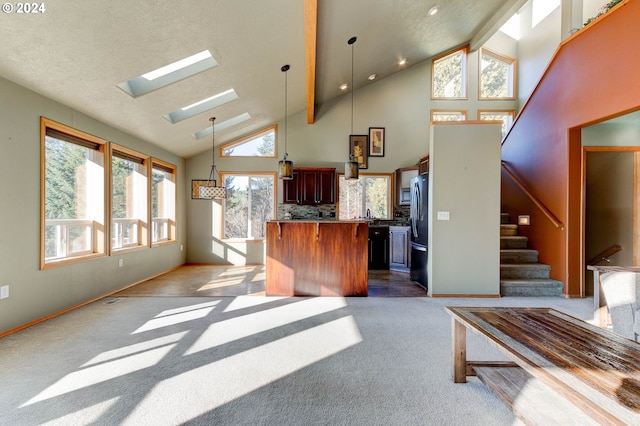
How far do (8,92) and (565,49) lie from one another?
7.29 metres

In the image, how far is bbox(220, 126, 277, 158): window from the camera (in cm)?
736

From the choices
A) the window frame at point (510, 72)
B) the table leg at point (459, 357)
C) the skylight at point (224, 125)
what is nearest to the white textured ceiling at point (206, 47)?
the skylight at point (224, 125)

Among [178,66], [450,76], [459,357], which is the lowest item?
[459,357]

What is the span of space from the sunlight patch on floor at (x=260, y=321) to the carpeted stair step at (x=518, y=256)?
9.87ft

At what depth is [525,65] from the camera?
7465 millimetres

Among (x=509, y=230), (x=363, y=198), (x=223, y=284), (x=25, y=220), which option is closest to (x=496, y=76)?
(x=509, y=230)

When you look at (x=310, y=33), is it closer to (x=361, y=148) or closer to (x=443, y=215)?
(x=443, y=215)

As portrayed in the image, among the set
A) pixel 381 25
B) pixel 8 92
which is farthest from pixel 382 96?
pixel 8 92

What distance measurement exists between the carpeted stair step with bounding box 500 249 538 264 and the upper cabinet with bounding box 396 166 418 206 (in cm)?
225

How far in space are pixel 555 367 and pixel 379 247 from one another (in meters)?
5.51

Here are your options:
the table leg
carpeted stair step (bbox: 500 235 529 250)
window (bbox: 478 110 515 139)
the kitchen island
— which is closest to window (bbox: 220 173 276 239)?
the kitchen island

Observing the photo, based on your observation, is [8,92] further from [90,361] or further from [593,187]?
[593,187]

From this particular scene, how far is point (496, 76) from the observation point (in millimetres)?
7820

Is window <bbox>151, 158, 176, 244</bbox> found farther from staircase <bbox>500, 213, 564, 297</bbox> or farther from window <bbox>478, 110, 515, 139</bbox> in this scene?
window <bbox>478, 110, 515, 139</bbox>
